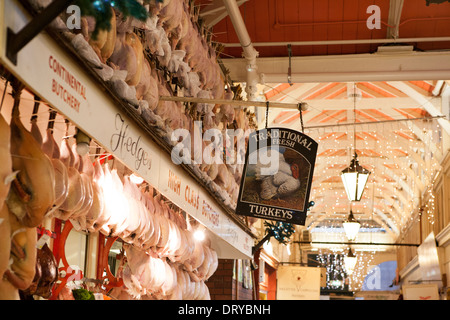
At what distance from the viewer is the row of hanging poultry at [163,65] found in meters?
3.40

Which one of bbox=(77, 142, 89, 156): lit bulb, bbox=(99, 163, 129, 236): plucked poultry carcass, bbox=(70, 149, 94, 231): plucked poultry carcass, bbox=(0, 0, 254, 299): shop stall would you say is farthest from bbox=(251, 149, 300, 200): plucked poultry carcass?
bbox=(77, 142, 89, 156): lit bulb

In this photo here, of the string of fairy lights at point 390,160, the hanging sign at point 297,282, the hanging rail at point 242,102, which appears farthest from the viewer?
the hanging sign at point 297,282

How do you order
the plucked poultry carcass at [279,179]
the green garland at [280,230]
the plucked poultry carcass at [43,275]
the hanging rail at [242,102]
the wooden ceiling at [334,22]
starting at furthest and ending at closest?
the green garland at [280,230]
the wooden ceiling at [334,22]
the plucked poultry carcass at [279,179]
the hanging rail at [242,102]
the plucked poultry carcass at [43,275]

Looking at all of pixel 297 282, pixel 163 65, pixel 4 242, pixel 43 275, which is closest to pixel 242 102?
pixel 163 65

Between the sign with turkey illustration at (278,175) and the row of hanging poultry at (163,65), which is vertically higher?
the row of hanging poultry at (163,65)

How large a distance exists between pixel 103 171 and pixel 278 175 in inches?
64.7

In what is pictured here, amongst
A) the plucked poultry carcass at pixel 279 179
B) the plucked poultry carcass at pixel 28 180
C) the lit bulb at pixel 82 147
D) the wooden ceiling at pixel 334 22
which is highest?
the wooden ceiling at pixel 334 22

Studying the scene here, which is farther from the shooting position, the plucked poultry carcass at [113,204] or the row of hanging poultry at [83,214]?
the plucked poultry carcass at [113,204]

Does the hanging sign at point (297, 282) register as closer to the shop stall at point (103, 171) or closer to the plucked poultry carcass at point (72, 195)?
the shop stall at point (103, 171)

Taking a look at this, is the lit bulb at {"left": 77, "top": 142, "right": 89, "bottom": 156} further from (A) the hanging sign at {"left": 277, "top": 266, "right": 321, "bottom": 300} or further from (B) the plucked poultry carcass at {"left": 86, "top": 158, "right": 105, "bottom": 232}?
(A) the hanging sign at {"left": 277, "top": 266, "right": 321, "bottom": 300}

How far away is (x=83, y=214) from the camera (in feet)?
12.0

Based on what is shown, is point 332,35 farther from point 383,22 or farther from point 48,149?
point 48,149

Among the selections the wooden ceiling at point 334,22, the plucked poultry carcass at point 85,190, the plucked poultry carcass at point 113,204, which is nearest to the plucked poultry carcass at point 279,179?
the plucked poultry carcass at point 113,204
